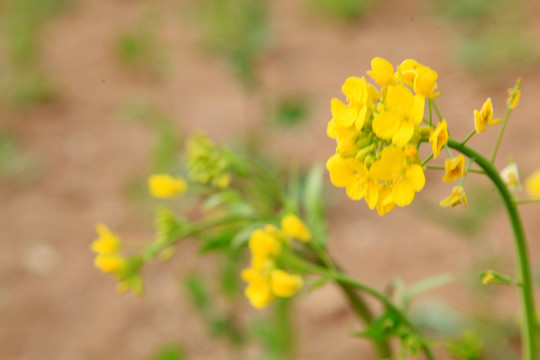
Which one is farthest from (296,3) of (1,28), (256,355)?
(256,355)

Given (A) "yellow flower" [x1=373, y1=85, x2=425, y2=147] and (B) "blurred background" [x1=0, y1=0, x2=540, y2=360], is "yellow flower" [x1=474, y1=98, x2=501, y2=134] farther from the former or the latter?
(B) "blurred background" [x1=0, y1=0, x2=540, y2=360]

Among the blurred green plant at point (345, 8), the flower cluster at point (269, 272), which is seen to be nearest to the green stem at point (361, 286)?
the flower cluster at point (269, 272)

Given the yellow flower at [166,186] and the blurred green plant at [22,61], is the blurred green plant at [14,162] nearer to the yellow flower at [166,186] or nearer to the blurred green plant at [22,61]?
the blurred green plant at [22,61]

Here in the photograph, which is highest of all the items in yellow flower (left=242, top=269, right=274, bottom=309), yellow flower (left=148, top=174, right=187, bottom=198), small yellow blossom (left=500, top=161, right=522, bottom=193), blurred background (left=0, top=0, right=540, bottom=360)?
blurred background (left=0, top=0, right=540, bottom=360)

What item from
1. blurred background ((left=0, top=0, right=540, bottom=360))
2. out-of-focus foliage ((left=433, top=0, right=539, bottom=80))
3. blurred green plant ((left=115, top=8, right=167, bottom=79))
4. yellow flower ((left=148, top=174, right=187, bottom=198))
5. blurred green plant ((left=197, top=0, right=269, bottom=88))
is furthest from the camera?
blurred green plant ((left=115, top=8, right=167, bottom=79))

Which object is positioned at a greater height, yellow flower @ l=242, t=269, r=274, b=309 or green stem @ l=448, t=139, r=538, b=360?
yellow flower @ l=242, t=269, r=274, b=309

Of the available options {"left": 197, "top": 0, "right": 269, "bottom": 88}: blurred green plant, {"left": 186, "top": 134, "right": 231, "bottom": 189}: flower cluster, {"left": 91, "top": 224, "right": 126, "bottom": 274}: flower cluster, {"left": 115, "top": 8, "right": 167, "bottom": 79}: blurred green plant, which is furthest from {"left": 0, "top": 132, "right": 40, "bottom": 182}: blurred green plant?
{"left": 186, "top": 134, "right": 231, "bottom": 189}: flower cluster

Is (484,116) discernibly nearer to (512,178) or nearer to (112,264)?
(512,178)
